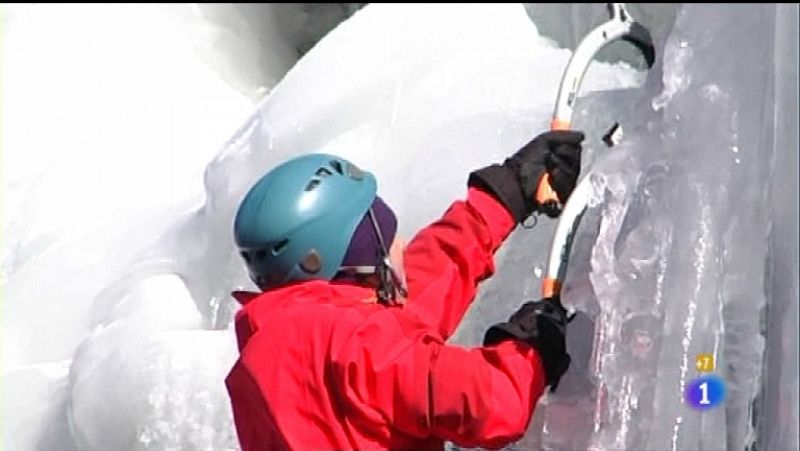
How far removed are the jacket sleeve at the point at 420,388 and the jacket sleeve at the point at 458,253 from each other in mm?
161

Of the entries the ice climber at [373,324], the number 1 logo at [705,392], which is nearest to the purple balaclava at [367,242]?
the ice climber at [373,324]

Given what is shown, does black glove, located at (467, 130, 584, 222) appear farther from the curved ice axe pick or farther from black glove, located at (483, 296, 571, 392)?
black glove, located at (483, 296, 571, 392)

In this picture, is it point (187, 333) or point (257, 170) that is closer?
point (187, 333)

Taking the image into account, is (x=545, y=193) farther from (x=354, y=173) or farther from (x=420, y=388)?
(x=420, y=388)

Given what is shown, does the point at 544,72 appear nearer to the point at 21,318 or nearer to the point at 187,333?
the point at 187,333

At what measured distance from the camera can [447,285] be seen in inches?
56.5

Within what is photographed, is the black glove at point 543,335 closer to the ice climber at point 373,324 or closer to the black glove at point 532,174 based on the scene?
the ice climber at point 373,324

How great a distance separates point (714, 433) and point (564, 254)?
251mm

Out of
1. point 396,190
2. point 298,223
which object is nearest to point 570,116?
point 396,190

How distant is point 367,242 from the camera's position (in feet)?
4.44

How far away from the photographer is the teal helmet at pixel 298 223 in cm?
132

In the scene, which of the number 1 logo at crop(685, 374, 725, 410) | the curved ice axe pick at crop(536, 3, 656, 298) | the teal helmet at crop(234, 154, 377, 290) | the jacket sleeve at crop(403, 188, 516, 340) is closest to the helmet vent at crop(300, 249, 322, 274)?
the teal helmet at crop(234, 154, 377, 290)

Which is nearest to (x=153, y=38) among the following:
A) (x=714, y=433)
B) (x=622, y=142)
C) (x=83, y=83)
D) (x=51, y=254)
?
(x=83, y=83)

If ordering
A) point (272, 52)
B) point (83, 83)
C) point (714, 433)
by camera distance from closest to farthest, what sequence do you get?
1. point (714, 433)
2. point (83, 83)
3. point (272, 52)
